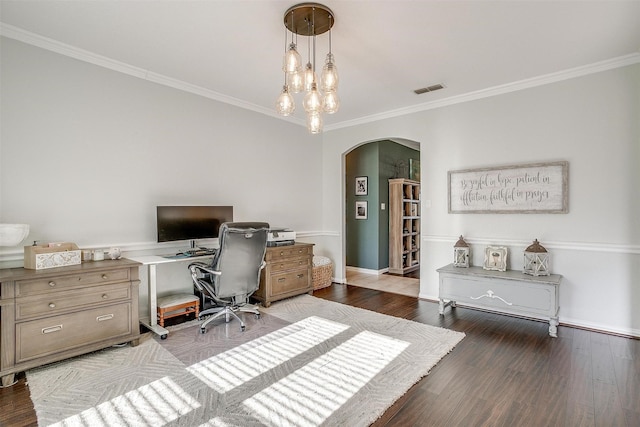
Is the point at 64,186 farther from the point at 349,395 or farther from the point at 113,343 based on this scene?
the point at 349,395

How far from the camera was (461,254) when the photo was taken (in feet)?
12.7

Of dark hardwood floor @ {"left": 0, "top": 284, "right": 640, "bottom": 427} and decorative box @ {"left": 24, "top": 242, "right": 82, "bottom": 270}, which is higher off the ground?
decorative box @ {"left": 24, "top": 242, "right": 82, "bottom": 270}

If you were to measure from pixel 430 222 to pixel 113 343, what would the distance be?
12.7 feet

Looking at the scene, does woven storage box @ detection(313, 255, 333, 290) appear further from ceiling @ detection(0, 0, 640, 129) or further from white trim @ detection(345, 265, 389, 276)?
ceiling @ detection(0, 0, 640, 129)

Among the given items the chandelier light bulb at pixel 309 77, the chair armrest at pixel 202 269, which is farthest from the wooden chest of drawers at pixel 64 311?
the chandelier light bulb at pixel 309 77

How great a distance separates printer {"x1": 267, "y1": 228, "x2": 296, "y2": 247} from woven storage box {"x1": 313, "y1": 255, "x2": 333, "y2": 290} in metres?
0.70

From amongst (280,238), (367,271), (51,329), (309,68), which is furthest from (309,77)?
(367,271)

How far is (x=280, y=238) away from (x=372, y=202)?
248cm

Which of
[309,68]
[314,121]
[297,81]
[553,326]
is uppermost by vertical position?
[309,68]

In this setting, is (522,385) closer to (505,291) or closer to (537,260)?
(505,291)

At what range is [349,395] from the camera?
82.9 inches

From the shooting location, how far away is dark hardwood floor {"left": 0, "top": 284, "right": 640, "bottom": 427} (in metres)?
1.89

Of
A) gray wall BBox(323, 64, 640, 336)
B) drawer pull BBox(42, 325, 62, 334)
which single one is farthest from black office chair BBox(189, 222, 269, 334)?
gray wall BBox(323, 64, 640, 336)

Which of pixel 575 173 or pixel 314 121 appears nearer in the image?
pixel 314 121
